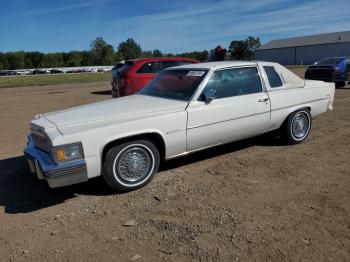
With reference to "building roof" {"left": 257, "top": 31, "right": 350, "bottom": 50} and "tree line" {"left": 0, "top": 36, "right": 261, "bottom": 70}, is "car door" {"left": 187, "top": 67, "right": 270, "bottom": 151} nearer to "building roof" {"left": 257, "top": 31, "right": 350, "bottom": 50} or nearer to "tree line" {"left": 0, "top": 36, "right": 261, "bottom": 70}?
"building roof" {"left": 257, "top": 31, "right": 350, "bottom": 50}

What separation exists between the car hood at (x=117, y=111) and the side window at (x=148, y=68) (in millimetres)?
6113

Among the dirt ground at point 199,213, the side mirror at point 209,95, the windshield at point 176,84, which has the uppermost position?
the windshield at point 176,84

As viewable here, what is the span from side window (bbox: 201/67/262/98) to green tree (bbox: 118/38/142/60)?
354 ft

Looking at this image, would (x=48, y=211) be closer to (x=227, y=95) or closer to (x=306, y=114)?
(x=227, y=95)

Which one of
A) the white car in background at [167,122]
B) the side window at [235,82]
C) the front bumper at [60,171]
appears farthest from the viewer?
the side window at [235,82]

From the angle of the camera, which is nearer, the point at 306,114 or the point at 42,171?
the point at 42,171

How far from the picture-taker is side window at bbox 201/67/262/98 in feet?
18.2

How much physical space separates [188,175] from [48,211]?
1.94 meters

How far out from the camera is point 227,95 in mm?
5605

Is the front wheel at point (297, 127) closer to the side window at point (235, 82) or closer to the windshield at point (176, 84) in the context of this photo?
the side window at point (235, 82)

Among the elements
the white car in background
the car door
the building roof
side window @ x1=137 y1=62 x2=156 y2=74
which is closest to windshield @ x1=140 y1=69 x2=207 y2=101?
the white car in background

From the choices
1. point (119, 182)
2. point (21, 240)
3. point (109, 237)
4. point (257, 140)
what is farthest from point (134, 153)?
point (257, 140)

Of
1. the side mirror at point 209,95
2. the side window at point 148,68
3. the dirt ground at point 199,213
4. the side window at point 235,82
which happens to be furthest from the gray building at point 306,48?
the side mirror at point 209,95

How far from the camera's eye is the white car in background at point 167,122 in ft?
14.3
